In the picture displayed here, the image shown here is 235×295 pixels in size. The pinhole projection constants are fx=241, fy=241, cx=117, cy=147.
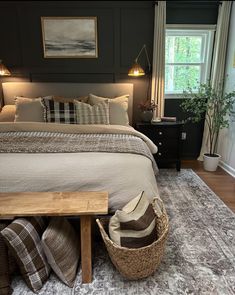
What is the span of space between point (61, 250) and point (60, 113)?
→ 1.98m

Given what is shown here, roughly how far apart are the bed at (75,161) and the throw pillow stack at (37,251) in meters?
0.29

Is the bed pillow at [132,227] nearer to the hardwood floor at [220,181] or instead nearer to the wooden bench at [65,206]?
the wooden bench at [65,206]

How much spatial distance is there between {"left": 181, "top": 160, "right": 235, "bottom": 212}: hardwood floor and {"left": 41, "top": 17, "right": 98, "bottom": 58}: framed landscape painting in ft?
7.73

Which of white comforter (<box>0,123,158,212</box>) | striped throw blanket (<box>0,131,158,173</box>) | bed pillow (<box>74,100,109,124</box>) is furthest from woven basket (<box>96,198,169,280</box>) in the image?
bed pillow (<box>74,100,109,124</box>)

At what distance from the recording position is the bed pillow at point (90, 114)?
312 cm

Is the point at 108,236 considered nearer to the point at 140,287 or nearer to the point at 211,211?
the point at 140,287

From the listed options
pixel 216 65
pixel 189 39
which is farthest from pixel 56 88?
pixel 216 65

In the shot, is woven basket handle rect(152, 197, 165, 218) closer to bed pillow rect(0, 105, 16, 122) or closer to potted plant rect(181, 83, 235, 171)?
potted plant rect(181, 83, 235, 171)

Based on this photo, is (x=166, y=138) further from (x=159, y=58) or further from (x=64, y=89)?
(x=64, y=89)

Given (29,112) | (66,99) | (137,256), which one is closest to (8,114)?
(29,112)

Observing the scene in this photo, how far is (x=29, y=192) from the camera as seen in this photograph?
1.72 metres

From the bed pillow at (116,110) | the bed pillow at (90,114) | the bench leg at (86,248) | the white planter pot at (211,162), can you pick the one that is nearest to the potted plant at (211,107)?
the white planter pot at (211,162)

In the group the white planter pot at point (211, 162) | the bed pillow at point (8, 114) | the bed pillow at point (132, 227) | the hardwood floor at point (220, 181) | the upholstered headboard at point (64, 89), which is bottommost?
the hardwood floor at point (220, 181)

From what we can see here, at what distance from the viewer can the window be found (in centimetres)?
375
